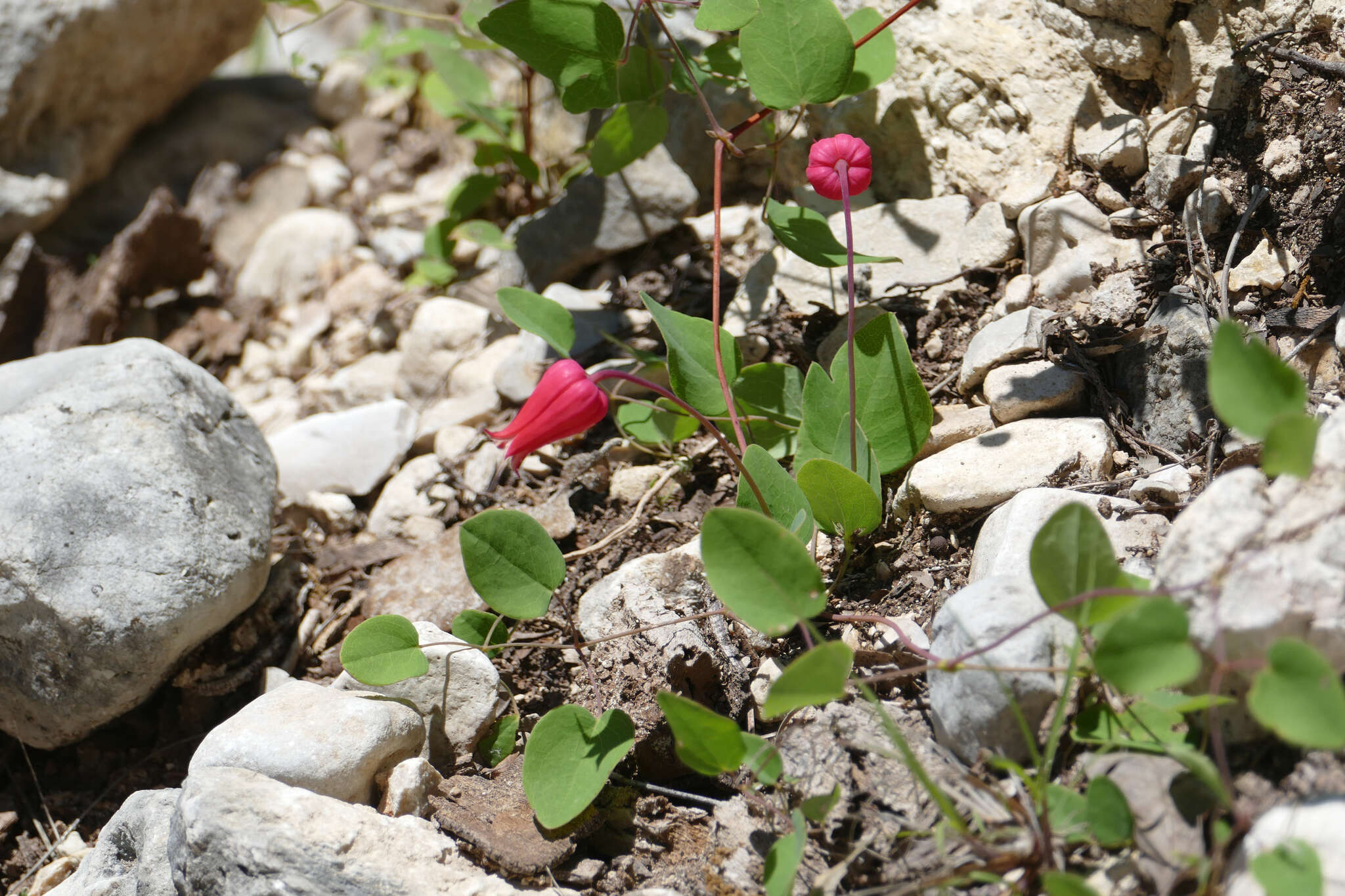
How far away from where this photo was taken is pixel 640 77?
192cm

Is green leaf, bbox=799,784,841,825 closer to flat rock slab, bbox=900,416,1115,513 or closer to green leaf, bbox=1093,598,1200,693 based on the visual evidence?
green leaf, bbox=1093,598,1200,693

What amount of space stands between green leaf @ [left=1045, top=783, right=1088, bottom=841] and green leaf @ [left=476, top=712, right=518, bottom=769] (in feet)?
2.75

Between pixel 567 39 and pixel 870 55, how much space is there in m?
0.62

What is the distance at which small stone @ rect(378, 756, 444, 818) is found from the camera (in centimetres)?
139

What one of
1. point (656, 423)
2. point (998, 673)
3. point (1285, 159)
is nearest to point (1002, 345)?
point (1285, 159)

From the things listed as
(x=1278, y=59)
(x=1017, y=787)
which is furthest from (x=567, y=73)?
(x=1017, y=787)

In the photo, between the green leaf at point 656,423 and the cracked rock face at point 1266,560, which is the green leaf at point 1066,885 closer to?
the cracked rock face at point 1266,560

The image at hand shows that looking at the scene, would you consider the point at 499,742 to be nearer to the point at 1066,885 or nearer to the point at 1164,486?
the point at 1066,885

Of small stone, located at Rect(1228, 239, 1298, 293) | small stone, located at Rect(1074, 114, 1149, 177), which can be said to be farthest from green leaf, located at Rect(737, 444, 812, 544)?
small stone, located at Rect(1074, 114, 1149, 177)

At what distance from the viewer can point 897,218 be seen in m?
2.00

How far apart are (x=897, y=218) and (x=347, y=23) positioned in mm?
3099

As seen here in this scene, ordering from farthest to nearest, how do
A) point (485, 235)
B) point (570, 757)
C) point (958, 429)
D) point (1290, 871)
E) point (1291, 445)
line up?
point (485, 235) < point (958, 429) < point (570, 757) < point (1291, 445) < point (1290, 871)

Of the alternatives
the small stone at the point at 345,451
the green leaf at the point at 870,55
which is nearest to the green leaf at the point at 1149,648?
the green leaf at the point at 870,55

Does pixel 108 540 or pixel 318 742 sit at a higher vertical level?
pixel 108 540
